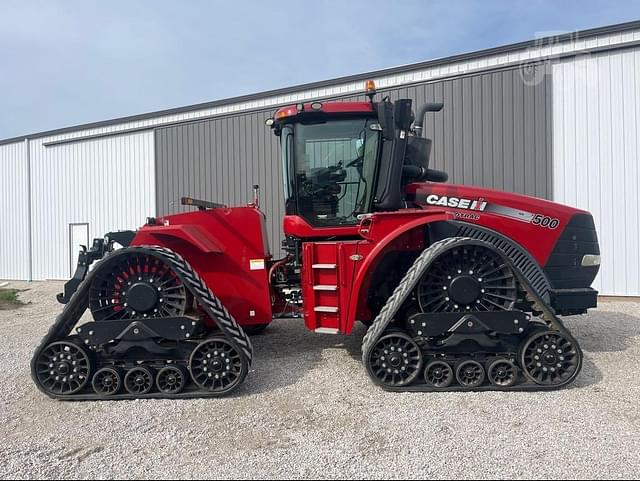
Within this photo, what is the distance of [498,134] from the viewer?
33.2 feet

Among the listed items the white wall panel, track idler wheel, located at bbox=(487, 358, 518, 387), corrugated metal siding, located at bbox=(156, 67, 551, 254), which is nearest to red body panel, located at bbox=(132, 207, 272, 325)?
track idler wheel, located at bbox=(487, 358, 518, 387)

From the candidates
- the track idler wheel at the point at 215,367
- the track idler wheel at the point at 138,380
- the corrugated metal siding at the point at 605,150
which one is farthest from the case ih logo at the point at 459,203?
the corrugated metal siding at the point at 605,150

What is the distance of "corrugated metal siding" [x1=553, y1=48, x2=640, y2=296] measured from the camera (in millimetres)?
9305

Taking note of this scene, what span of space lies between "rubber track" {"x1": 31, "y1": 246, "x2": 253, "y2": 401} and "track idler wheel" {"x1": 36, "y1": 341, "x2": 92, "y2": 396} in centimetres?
4

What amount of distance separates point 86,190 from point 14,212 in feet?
12.2

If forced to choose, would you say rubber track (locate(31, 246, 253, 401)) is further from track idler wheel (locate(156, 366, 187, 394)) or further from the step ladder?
the step ladder

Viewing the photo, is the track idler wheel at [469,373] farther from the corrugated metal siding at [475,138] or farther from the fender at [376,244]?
the corrugated metal siding at [475,138]

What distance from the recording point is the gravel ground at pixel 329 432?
10.0 ft

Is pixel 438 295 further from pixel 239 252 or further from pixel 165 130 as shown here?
pixel 165 130

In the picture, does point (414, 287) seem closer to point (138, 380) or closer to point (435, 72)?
point (138, 380)

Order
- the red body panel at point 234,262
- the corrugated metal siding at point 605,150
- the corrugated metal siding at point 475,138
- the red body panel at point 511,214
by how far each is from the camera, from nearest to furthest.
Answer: the red body panel at point 511,214 → the red body panel at point 234,262 → the corrugated metal siding at point 605,150 → the corrugated metal siding at point 475,138

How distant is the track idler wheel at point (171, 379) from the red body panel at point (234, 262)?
0.93 m

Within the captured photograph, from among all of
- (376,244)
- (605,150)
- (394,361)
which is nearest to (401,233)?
(376,244)

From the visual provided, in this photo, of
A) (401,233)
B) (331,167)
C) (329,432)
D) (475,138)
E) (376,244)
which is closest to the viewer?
A: (329,432)
